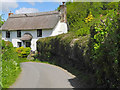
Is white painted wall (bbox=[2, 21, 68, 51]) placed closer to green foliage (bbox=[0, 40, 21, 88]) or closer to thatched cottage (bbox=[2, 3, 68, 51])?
thatched cottage (bbox=[2, 3, 68, 51])

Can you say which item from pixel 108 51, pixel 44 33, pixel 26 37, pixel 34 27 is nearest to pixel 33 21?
pixel 34 27

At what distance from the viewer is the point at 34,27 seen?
91.8 ft

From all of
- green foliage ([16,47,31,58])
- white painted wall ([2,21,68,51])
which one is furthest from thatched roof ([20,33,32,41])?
green foliage ([16,47,31,58])

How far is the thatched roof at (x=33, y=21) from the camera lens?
27.7 metres

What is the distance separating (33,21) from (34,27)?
7.68ft

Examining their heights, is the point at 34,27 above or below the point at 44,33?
above

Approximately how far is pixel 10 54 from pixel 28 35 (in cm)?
1699

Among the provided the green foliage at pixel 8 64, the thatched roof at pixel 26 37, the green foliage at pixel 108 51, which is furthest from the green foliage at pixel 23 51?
the green foliage at pixel 108 51

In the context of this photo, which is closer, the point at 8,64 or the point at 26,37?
the point at 8,64

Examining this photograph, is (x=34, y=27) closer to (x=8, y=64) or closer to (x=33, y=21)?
(x=33, y=21)

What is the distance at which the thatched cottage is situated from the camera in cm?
2735

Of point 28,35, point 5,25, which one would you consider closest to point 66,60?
point 28,35

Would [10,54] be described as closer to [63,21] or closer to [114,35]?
[114,35]

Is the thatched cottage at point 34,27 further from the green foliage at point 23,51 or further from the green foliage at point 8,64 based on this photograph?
the green foliage at point 8,64
